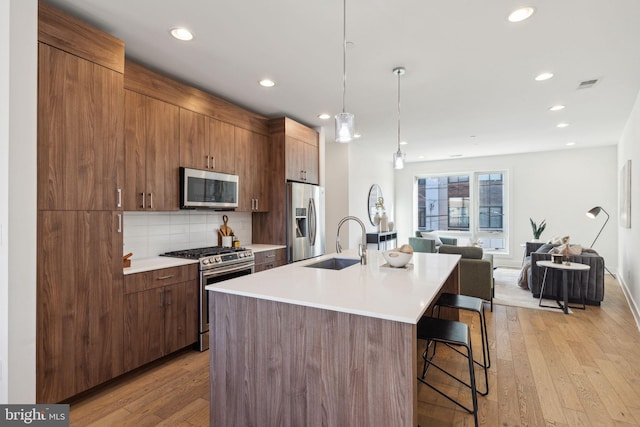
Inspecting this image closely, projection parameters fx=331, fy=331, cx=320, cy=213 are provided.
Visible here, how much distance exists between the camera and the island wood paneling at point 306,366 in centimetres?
143

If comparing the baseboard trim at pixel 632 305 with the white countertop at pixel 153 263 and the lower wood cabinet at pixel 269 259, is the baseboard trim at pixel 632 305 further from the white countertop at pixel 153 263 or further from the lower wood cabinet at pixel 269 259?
the white countertop at pixel 153 263

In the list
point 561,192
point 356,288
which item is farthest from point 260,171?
point 561,192

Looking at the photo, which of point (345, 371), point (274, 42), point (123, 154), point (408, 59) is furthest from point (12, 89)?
point (408, 59)

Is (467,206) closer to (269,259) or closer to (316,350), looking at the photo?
(269,259)

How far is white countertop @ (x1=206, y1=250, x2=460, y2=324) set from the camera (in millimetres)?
1494

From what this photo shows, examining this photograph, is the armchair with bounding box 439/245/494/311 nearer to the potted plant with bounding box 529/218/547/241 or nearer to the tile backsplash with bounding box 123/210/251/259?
the tile backsplash with bounding box 123/210/251/259

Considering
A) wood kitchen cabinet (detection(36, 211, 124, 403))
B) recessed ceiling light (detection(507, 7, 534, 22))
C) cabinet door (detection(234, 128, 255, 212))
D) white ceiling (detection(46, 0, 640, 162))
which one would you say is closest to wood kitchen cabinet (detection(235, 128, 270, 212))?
cabinet door (detection(234, 128, 255, 212))

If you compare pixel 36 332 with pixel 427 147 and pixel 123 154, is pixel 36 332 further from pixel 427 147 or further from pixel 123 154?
pixel 427 147

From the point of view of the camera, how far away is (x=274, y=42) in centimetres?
256

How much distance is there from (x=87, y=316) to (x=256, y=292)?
1376mm

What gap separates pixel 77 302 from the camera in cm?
218

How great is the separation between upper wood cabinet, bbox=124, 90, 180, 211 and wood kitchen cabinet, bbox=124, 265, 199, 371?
2.07 ft

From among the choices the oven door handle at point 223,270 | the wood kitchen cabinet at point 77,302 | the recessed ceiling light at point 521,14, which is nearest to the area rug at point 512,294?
the oven door handle at point 223,270

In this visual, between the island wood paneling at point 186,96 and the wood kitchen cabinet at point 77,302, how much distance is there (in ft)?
3.87
